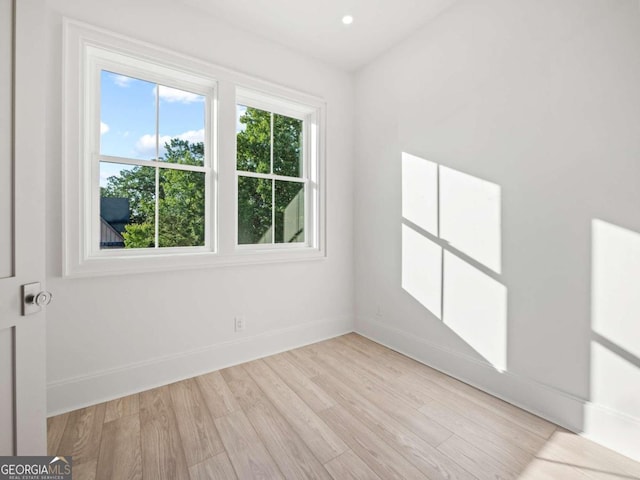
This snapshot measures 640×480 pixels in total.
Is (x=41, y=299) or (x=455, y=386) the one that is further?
(x=455, y=386)

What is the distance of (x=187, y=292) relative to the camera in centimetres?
236

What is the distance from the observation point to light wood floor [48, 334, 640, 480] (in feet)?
4.79

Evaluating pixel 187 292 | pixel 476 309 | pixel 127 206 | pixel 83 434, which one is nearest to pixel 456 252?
pixel 476 309

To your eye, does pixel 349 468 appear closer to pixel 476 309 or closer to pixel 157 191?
pixel 476 309

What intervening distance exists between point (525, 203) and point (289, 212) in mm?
2022

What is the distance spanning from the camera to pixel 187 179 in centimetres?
246

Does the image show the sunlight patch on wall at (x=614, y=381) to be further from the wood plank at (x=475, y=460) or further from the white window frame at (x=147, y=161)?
the white window frame at (x=147, y=161)

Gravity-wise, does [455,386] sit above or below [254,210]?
below

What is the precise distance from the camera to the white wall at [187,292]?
6.25 feet

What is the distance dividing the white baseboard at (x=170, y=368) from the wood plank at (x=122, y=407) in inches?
2.3

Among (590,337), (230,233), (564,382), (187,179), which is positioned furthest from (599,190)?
(187,179)

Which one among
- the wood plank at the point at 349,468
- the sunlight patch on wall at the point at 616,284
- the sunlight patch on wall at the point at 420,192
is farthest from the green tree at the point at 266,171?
the sunlight patch on wall at the point at 616,284

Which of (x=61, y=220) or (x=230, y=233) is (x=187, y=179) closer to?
(x=230, y=233)

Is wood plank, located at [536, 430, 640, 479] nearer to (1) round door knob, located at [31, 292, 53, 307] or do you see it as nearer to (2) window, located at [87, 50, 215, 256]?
(1) round door knob, located at [31, 292, 53, 307]
